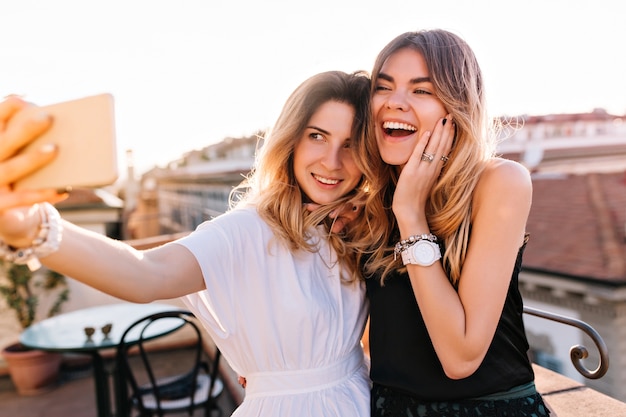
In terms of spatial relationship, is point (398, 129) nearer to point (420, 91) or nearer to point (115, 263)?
point (420, 91)

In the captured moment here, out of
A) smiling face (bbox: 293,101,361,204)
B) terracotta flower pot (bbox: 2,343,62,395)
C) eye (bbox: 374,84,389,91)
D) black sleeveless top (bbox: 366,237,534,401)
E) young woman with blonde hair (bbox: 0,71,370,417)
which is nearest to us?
young woman with blonde hair (bbox: 0,71,370,417)

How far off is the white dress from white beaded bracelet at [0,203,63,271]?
61 centimetres

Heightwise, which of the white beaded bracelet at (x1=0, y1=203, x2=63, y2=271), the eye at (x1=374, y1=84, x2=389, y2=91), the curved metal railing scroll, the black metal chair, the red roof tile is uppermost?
the eye at (x1=374, y1=84, x2=389, y2=91)

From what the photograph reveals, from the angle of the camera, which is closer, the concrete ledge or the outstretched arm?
the outstretched arm

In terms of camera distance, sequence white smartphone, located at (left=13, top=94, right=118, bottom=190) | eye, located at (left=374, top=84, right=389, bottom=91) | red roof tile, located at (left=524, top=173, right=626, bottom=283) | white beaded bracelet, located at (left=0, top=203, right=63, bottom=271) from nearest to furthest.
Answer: white smartphone, located at (left=13, top=94, right=118, bottom=190)
white beaded bracelet, located at (left=0, top=203, right=63, bottom=271)
eye, located at (left=374, top=84, right=389, bottom=91)
red roof tile, located at (left=524, top=173, right=626, bottom=283)

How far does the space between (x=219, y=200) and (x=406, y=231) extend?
1923 cm

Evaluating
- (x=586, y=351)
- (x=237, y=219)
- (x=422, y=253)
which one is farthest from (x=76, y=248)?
(x=586, y=351)

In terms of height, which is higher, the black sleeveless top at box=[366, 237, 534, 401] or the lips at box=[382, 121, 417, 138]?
the lips at box=[382, 121, 417, 138]

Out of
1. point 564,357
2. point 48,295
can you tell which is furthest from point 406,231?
point 564,357

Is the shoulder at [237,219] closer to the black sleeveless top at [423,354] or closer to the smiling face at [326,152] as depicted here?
the smiling face at [326,152]

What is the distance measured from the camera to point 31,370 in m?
4.79

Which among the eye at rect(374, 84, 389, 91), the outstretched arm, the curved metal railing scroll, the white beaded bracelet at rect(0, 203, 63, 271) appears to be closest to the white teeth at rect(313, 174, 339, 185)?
the eye at rect(374, 84, 389, 91)

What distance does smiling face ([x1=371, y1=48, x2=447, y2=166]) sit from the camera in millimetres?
1576

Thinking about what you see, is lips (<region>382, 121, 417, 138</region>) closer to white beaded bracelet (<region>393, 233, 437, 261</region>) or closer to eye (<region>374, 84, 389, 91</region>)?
eye (<region>374, 84, 389, 91</region>)
